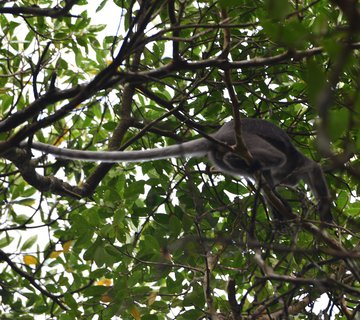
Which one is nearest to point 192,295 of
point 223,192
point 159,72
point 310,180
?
point 223,192

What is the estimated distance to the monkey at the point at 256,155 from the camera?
4.42 meters

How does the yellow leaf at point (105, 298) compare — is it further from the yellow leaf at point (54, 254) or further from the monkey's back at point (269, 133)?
the monkey's back at point (269, 133)

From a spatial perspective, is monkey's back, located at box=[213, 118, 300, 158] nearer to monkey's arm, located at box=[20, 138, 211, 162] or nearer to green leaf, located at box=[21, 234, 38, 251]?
monkey's arm, located at box=[20, 138, 211, 162]

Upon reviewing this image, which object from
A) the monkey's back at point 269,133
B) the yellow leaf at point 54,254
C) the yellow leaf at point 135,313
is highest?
the monkey's back at point 269,133

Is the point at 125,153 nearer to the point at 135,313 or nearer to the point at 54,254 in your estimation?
the point at 135,313

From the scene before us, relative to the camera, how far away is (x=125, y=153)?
430 cm

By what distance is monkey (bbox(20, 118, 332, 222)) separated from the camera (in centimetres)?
442

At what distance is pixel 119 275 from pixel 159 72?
83.5 inches

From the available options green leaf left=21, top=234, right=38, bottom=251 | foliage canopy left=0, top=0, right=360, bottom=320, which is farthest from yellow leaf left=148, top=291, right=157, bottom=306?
green leaf left=21, top=234, right=38, bottom=251

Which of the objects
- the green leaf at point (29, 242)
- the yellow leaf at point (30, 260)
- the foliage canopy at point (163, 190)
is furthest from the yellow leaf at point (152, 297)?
the green leaf at point (29, 242)

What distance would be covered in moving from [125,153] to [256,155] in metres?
1.14

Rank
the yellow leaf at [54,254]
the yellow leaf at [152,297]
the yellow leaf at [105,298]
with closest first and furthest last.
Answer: the yellow leaf at [105,298]
the yellow leaf at [152,297]
the yellow leaf at [54,254]

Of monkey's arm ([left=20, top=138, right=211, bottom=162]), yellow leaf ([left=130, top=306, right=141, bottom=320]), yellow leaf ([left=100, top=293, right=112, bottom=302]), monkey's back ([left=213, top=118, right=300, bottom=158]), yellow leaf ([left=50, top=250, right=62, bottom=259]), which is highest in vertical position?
monkey's back ([left=213, top=118, right=300, bottom=158])

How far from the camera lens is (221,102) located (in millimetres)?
5336
